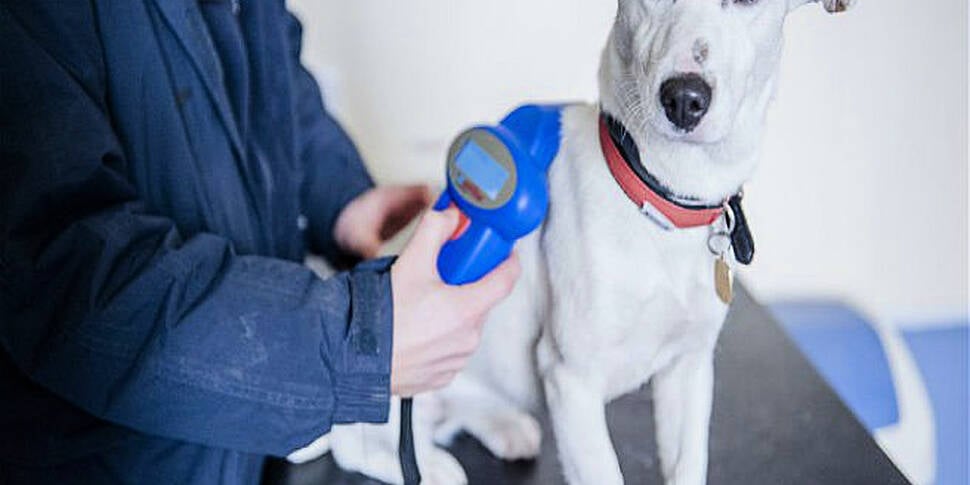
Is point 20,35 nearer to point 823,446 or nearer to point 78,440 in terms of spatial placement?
point 78,440

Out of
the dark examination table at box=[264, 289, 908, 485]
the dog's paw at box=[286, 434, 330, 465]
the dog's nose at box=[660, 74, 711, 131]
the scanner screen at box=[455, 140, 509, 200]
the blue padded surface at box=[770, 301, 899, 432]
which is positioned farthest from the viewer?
the blue padded surface at box=[770, 301, 899, 432]

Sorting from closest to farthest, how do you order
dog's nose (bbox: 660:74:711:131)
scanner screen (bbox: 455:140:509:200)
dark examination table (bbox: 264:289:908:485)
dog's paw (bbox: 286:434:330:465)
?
dog's nose (bbox: 660:74:711:131) → scanner screen (bbox: 455:140:509:200) → dark examination table (bbox: 264:289:908:485) → dog's paw (bbox: 286:434:330:465)

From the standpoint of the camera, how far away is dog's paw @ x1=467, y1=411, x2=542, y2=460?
836 mm

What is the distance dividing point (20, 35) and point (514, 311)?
1.37 feet

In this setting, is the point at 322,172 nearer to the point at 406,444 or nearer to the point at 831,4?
the point at 406,444

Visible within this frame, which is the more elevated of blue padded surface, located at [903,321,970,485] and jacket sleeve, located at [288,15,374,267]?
jacket sleeve, located at [288,15,374,267]

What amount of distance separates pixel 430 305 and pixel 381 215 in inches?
15.3

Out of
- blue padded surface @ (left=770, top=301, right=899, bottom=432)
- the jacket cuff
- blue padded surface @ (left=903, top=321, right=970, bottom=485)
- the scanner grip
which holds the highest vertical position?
the scanner grip

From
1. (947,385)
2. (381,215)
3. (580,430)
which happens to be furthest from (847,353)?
(580,430)

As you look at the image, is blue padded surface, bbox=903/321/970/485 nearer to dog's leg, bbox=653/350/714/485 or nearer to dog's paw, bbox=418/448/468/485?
dog's leg, bbox=653/350/714/485

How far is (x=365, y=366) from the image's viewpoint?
2.17 feet

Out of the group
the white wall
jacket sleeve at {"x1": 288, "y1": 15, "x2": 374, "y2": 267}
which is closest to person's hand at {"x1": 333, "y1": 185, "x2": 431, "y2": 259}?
jacket sleeve at {"x1": 288, "y1": 15, "x2": 374, "y2": 267}

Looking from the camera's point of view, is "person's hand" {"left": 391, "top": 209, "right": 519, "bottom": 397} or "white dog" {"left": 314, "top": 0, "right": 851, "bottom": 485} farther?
"person's hand" {"left": 391, "top": 209, "right": 519, "bottom": 397}

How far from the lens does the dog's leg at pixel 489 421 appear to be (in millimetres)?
840
